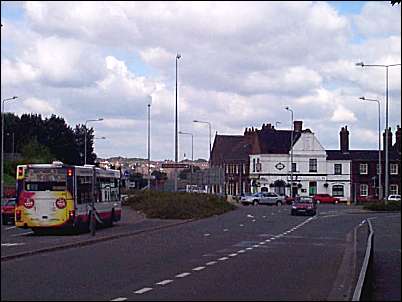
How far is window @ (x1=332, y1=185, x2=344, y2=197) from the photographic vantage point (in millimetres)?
118319

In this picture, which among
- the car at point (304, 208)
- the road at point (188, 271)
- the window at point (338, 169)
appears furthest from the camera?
the window at point (338, 169)

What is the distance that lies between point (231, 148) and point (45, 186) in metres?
103

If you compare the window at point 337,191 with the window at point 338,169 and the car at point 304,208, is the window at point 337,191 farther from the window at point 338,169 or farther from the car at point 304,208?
the car at point 304,208

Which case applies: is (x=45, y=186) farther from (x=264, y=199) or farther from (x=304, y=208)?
(x=264, y=199)

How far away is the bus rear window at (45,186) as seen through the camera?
37.0m

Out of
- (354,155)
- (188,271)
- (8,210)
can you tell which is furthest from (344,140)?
(188,271)

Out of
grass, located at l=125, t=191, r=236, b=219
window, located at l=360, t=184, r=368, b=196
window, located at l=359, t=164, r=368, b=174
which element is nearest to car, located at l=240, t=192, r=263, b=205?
grass, located at l=125, t=191, r=236, b=219

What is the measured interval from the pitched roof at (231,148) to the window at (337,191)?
1550 cm

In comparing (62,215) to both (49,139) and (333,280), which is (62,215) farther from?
(49,139)

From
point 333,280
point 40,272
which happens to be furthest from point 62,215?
point 333,280

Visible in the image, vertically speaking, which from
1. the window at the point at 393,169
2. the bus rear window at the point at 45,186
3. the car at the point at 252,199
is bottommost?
the car at the point at 252,199

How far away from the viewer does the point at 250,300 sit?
15.3m

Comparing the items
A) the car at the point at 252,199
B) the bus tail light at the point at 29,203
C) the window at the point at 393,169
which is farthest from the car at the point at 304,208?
the window at the point at 393,169

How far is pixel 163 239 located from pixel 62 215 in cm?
453
